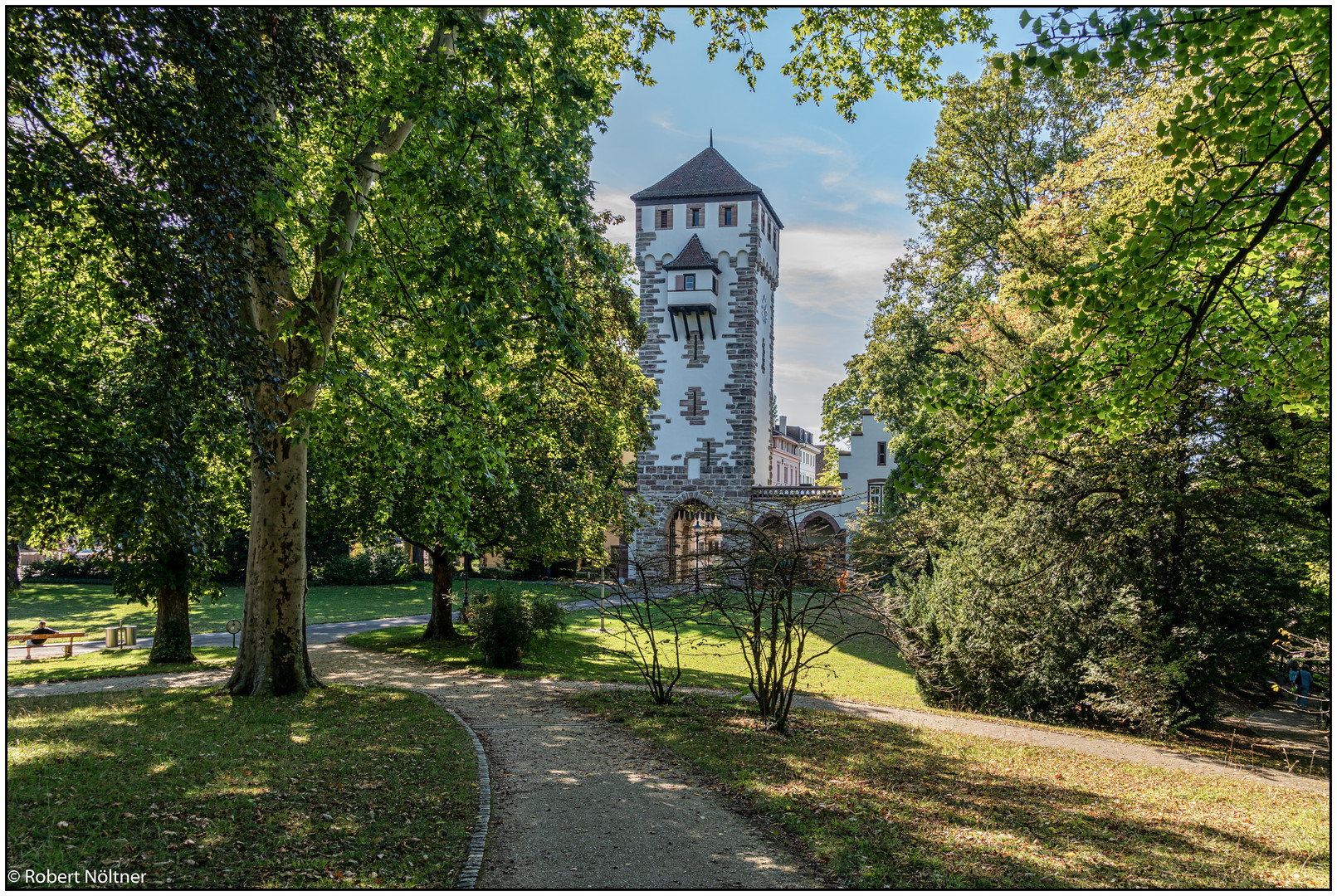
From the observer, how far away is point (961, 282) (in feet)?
88.1

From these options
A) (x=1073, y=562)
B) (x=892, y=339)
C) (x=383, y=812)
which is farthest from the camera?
(x=892, y=339)

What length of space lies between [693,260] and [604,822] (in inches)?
1316

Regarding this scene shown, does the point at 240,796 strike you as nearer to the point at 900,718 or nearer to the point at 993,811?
the point at 993,811

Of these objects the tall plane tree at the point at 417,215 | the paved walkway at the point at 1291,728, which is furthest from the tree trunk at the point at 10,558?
the paved walkway at the point at 1291,728

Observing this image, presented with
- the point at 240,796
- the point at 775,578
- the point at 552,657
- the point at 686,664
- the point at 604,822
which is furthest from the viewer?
the point at 686,664

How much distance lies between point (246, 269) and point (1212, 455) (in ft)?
39.6

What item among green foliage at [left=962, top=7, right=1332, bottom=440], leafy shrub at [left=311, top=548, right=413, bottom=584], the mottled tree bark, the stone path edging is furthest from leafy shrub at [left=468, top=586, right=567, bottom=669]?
leafy shrub at [left=311, top=548, right=413, bottom=584]

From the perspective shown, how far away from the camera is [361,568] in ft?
131

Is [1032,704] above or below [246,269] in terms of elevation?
below

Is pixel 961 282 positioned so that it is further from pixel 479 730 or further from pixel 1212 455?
pixel 479 730

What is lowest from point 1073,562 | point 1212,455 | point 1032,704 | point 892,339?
point 1032,704

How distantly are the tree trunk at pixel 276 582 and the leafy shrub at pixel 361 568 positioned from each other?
1155 inches

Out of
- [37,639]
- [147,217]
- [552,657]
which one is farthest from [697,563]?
[37,639]

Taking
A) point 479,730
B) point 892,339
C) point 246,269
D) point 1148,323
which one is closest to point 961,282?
point 892,339
